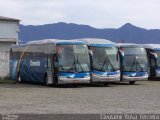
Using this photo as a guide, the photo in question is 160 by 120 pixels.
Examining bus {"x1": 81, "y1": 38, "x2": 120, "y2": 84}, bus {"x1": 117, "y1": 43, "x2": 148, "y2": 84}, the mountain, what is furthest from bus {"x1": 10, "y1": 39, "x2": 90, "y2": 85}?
the mountain

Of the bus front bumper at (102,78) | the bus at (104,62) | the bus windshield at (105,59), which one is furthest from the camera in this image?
the bus windshield at (105,59)

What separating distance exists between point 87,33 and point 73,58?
6742 centimetres

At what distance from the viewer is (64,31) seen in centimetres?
9506

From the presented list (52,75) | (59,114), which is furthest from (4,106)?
(52,75)

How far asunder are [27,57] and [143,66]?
305 inches

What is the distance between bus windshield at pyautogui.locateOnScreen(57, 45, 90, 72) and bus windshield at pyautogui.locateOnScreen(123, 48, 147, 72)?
4659 mm

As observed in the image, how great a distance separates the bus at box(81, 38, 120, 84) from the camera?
31.5 m

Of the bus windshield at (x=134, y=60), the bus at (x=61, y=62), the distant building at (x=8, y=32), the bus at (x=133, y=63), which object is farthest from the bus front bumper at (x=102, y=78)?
the distant building at (x=8, y=32)

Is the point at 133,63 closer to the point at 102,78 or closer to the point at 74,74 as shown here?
the point at 102,78

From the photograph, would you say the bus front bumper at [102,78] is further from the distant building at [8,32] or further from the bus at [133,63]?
the distant building at [8,32]

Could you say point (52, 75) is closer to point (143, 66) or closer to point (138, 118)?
point (143, 66)

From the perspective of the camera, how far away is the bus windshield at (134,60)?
113ft

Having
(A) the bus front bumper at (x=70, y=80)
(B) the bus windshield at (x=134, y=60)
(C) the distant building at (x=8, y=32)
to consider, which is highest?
(C) the distant building at (x=8, y=32)

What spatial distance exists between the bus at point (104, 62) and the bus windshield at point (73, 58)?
0.95m
